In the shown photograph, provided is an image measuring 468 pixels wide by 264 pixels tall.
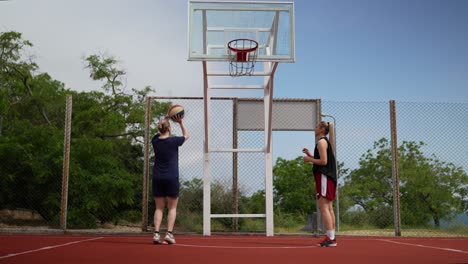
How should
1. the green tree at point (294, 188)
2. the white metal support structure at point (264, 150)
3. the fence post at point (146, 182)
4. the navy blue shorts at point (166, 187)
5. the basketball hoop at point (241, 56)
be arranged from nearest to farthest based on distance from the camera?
the navy blue shorts at point (166, 187) → the basketball hoop at point (241, 56) → the white metal support structure at point (264, 150) → the fence post at point (146, 182) → the green tree at point (294, 188)

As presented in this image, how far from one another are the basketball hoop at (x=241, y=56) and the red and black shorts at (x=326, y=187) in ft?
9.60

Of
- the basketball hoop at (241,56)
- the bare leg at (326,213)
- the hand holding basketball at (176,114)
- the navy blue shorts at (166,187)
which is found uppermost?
the basketball hoop at (241,56)

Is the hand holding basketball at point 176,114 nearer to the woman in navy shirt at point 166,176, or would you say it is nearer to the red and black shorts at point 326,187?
the woman in navy shirt at point 166,176

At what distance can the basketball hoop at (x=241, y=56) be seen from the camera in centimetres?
841

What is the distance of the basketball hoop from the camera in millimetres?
8406

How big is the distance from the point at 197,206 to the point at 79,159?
3.69 metres

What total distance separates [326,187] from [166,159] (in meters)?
2.10

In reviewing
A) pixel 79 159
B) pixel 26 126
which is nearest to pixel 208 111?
pixel 79 159

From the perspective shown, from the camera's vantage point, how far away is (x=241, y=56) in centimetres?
845

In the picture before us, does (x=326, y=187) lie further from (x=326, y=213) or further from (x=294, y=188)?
(x=294, y=188)

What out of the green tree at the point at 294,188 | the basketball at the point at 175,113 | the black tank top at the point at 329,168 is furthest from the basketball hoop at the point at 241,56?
the green tree at the point at 294,188

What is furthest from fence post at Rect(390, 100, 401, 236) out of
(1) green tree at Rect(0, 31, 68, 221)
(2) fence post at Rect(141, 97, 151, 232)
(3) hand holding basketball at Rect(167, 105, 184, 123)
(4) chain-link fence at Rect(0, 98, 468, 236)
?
(1) green tree at Rect(0, 31, 68, 221)

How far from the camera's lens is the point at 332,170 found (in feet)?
20.4

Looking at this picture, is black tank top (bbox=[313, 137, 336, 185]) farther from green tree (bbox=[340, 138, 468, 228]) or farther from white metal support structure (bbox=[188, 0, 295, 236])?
green tree (bbox=[340, 138, 468, 228])
